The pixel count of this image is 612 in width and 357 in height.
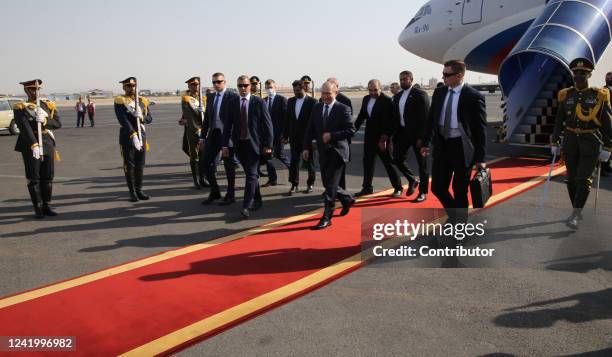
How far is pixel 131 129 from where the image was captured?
7.00 metres

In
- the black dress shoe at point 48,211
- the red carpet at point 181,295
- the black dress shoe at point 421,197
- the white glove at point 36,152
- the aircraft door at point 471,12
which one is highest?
the aircraft door at point 471,12

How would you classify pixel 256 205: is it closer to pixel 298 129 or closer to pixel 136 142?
pixel 298 129

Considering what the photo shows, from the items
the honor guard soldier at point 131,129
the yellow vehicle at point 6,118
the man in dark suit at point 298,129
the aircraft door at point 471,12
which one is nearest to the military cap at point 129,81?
the honor guard soldier at point 131,129

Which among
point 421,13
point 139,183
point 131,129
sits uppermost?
point 421,13

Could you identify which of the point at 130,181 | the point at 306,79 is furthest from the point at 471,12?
the point at 130,181

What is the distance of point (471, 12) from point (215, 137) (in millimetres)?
10500

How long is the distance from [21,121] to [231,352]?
4887mm

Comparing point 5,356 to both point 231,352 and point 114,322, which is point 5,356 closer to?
point 114,322

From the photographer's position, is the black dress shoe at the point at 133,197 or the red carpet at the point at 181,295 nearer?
the red carpet at the point at 181,295

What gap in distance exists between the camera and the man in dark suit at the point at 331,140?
5566mm

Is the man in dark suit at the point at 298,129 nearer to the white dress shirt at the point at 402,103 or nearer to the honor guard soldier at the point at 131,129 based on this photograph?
the white dress shirt at the point at 402,103

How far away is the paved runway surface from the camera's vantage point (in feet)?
9.96

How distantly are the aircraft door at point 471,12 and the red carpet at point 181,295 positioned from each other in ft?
36.6

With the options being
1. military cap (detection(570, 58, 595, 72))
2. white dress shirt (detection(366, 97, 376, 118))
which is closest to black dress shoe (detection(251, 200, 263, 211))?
white dress shirt (detection(366, 97, 376, 118))
